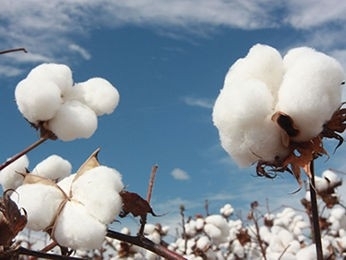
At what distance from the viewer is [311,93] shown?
957mm

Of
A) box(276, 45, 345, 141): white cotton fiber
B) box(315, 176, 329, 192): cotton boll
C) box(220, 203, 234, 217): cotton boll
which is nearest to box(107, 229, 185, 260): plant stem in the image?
box(276, 45, 345, 141): white cotton fiber

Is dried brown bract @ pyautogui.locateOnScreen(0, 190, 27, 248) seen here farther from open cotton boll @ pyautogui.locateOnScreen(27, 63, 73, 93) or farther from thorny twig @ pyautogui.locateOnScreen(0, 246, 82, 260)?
open cotton boll @ pyautogui.locateOnScreen(27, 63, 73, 93)

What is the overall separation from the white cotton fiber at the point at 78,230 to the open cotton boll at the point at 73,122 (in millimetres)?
436

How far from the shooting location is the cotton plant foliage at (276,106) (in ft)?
3.15

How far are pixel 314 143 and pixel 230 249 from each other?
16.5 feet

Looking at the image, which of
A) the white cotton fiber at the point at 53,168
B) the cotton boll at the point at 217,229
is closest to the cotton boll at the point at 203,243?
the cotton boll at the point at 217,229

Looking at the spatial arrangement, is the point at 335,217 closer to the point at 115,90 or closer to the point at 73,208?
the point at 115,90

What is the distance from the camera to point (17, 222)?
111 cm

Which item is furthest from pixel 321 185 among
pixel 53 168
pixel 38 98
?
pixel 38 98

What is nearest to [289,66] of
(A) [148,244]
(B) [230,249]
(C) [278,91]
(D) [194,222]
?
(C) [278,91]

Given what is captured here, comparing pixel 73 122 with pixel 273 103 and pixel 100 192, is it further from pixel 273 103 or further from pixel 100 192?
pixel 273 103

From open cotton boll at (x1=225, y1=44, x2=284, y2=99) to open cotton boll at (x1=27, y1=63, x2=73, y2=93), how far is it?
67 cm

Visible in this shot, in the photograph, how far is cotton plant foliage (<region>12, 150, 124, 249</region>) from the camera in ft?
3.75

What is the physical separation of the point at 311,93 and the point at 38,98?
755mm
